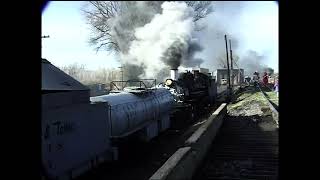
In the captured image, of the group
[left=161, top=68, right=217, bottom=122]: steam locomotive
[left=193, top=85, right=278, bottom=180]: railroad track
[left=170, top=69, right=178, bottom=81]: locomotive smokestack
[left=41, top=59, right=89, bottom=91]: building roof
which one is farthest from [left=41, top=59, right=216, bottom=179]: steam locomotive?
[left=170, top=69, right=178, bottom=81]: locomotive smokestack

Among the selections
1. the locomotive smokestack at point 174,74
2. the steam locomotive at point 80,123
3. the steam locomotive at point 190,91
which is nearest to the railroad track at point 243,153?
the steam locomotive at point 80,123

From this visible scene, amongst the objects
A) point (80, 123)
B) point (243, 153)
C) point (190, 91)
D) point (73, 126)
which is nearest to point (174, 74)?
point (190, 91)

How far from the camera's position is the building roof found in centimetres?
684

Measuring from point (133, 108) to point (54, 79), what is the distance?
5.92 meters

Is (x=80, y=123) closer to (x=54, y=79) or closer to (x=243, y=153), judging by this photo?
(x=54, y=79)

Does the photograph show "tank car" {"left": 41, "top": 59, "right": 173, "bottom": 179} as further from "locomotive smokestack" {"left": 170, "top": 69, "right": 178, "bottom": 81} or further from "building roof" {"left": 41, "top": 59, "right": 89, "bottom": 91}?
"locomotive smokestack" {"left": 170, "top": 69, "right": 178, "bottom": 81}

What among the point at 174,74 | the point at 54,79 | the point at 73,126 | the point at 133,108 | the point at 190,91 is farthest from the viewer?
the point at 174,74

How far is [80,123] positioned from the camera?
26.0 feet

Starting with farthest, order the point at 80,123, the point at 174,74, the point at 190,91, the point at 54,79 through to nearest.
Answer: the point at 174,74
the point at 190,91
the point at 80,123
the point at 54,79

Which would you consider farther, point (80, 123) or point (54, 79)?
point (80, 123)
